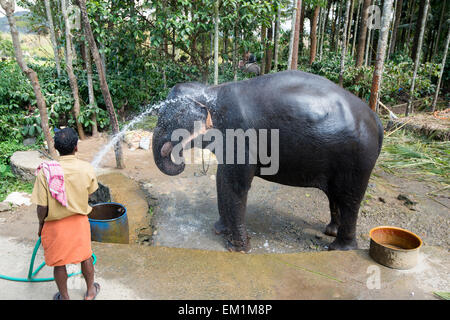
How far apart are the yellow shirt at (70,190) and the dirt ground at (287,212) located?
202 cm

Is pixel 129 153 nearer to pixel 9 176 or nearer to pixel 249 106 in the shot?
pixel 9 176

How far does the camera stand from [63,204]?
2.08m

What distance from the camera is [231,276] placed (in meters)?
2.71

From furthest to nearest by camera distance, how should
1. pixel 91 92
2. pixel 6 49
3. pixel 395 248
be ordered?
pixel 6 49 → pixel 91 92 → pixel 395 248

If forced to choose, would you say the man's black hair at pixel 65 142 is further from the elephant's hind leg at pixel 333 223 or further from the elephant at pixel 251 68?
the elephant at pixel 251 68

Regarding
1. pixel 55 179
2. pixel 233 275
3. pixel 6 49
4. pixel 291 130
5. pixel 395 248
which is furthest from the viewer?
pixel 6 49

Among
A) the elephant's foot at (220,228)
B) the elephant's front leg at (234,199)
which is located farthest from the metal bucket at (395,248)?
the elephant's foot at (220,228)

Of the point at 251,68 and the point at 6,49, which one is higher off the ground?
the point at 6,49

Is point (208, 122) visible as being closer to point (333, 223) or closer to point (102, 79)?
point (333, 223)

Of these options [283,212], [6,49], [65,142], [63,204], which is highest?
[6,49]

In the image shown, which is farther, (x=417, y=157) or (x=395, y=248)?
(x=417, y=157)

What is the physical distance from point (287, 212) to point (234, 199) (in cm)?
151

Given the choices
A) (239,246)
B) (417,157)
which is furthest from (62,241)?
(417,157)
